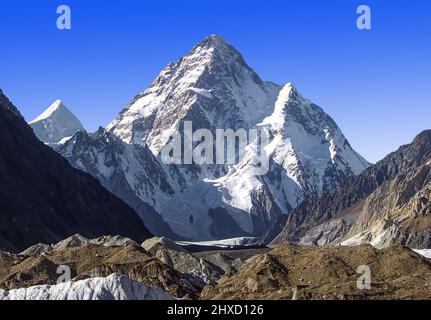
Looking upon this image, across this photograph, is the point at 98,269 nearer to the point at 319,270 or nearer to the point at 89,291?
the point at 319,270

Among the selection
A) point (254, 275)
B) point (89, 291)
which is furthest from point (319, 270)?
point (89, 291)

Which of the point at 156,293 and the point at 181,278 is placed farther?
the point at 181,278

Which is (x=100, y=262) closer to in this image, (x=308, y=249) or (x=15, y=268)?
(x=15, y=268)

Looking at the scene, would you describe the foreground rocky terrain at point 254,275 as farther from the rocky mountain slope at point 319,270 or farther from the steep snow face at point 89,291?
the steep snow face at point 89,291

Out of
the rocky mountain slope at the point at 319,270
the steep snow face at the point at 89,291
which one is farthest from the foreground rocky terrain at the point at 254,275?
the steep snow face at the point at 89,291
